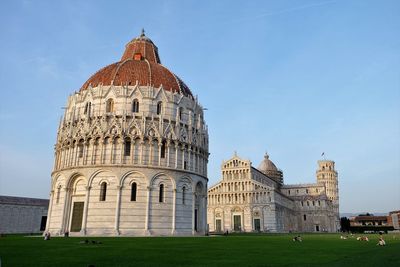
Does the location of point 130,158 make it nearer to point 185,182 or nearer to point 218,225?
point 185,182

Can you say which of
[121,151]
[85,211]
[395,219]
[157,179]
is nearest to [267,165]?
[395,219]

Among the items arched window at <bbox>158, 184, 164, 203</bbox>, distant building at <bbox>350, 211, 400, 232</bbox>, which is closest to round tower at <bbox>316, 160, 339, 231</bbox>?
distant building at <bbox>350, 211, 400, 232</bbox>

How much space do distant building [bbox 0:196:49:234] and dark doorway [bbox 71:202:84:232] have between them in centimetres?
2903

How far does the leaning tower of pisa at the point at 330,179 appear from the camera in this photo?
424 feet

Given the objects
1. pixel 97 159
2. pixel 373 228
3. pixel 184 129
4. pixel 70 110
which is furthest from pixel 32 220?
pixel 373 228

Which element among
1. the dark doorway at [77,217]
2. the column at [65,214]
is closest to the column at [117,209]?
the dark doorway at [77,217]

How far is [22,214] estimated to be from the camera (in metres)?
66.8

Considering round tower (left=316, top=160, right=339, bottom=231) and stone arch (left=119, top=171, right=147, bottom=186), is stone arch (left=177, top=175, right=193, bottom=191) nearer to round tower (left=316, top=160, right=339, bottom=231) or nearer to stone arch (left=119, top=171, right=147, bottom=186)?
stone arch (left=119, top=171, right=147, bottom=186)

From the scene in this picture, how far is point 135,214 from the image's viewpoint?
40.3m

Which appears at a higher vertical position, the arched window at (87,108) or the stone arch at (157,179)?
the arched window at (87,108)

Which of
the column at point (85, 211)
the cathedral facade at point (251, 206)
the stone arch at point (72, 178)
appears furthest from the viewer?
the cathedral facade at point (251, 206)

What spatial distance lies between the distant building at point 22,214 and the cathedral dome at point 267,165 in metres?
73.6

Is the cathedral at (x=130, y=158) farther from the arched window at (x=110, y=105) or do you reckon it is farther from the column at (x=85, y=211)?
the column at (x=85, y=211)

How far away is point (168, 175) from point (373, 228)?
84935mm
